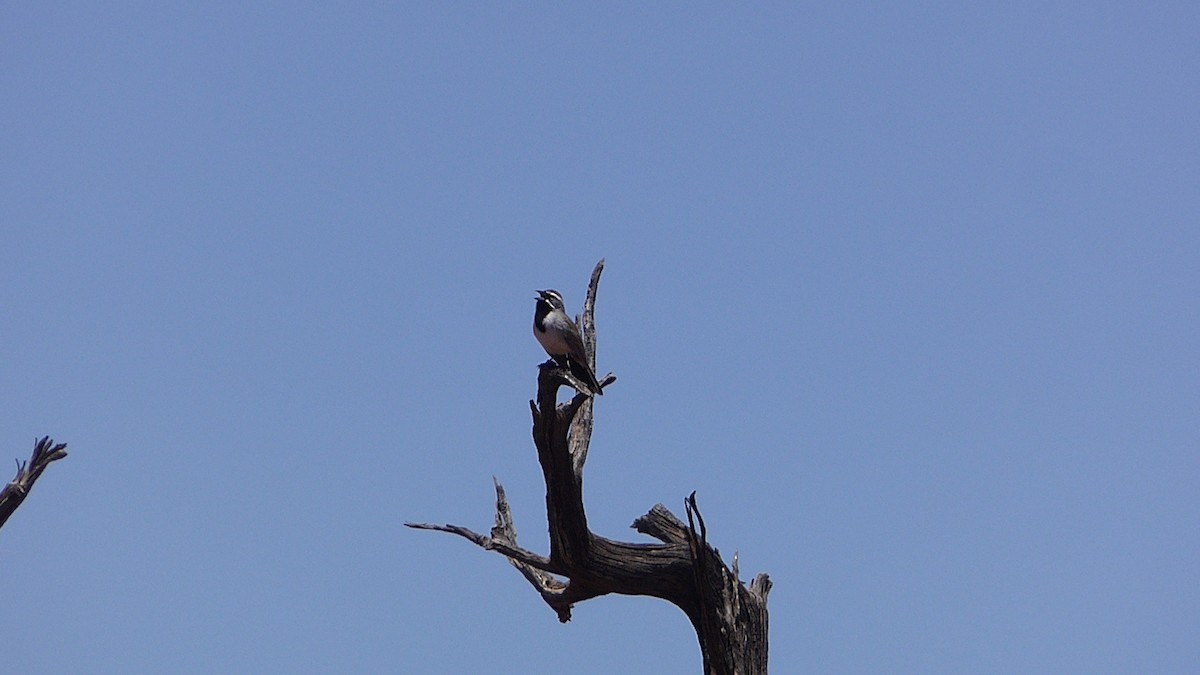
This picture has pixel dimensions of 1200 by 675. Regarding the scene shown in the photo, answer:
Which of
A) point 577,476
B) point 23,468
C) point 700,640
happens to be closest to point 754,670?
point 700,640

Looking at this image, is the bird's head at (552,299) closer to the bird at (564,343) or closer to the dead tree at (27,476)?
the bird at (564,343)

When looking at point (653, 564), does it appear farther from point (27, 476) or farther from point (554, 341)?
point (27, 476)

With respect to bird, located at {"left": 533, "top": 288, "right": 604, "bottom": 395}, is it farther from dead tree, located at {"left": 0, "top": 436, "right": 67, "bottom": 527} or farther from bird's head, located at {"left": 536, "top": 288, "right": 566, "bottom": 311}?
dead tree, located at {"left": 0, "top": 436, "right": 67, "bottom": 527}

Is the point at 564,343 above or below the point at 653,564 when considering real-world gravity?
above

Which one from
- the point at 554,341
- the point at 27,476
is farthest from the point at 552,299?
the point at 27,476

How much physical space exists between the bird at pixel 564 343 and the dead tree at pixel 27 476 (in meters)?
5.02

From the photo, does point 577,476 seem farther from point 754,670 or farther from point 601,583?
point 754,670

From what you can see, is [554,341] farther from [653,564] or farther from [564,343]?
[653,564]

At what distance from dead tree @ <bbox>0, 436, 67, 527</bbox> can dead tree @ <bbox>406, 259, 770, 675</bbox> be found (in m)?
4.46

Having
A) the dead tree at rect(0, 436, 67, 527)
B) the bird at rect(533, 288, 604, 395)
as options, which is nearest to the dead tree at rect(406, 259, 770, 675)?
the bird at rect(533, 288, 604, 395)

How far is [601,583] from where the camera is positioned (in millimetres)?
11266

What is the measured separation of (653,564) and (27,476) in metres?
6.10

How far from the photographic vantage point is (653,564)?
11172 millimetres

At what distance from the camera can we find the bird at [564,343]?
1120 cm
